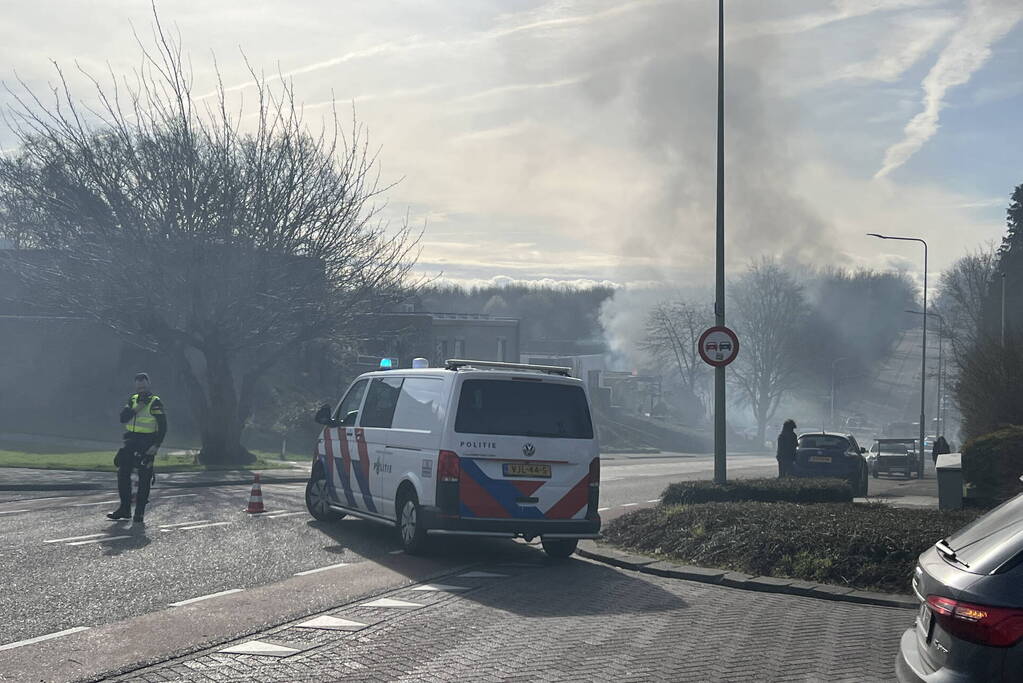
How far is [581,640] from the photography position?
7668 millimetres

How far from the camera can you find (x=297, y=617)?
8.38m

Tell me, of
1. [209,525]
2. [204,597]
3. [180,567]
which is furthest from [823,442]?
[204,597]

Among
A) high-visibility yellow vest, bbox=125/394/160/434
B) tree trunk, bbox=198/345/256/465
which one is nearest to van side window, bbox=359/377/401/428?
high-visibility yellow vest, bbox=125/394/160/434

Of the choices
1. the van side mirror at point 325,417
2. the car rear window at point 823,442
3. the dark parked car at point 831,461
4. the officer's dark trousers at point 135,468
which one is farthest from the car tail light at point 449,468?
the car rear window at point 823,442

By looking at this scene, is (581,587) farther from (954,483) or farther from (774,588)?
(954,483)

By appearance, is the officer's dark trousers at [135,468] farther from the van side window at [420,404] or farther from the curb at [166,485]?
the curb at [166,485]

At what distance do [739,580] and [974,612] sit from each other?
21.7 ft

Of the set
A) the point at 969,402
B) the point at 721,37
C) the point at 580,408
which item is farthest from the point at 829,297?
the point at 580,408

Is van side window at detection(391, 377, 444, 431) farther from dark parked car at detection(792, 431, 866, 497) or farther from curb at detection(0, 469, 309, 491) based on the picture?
dark parked car at detection(792, 431, 866, 497)

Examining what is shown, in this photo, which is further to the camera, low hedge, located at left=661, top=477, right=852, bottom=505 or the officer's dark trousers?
low hedge, located at left=661, top=477, right=852, bottom=505

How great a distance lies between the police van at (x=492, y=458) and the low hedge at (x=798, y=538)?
3.57 feet

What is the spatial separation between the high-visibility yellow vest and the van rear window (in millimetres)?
5152

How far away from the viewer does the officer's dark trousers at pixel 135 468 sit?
14227 mm

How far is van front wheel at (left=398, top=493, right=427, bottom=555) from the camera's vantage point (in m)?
11.6
